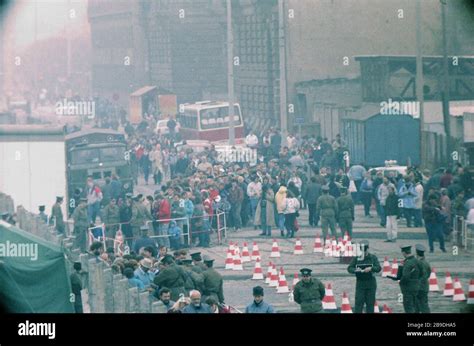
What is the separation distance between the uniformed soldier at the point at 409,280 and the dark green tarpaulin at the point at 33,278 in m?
4.39

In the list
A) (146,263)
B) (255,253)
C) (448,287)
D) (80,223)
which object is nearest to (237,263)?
(255,253)

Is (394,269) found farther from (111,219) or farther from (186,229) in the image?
(111,219)

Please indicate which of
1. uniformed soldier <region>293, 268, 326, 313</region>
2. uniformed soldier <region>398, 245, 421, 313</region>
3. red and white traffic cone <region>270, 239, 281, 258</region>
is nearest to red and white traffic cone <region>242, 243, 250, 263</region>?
red and white traffic cone <region>270, 239, 281, 258</region>

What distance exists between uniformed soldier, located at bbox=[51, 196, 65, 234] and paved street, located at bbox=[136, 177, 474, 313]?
313 centimetres

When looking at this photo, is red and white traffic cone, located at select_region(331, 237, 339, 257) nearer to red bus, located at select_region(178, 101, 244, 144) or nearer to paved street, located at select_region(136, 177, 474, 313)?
paved street, located at select_region(136, 177, 474, 313)

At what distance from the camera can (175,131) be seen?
157 feet

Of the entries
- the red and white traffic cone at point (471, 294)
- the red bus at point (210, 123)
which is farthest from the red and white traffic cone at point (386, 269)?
the red bus at point (210, 123)

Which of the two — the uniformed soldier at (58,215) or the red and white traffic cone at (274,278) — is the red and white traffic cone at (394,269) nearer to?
the red and white traffic cone at (274,278)

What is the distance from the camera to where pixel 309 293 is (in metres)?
17.0

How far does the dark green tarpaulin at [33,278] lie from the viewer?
666 inches

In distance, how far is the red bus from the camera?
45.8 metres

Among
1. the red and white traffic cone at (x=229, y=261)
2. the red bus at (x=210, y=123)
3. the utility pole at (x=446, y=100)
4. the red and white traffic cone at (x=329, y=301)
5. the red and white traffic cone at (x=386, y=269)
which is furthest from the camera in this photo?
the red bus at (x=210, y=123)

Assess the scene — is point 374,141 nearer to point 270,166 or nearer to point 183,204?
point 270,166

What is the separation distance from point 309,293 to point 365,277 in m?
1.09
